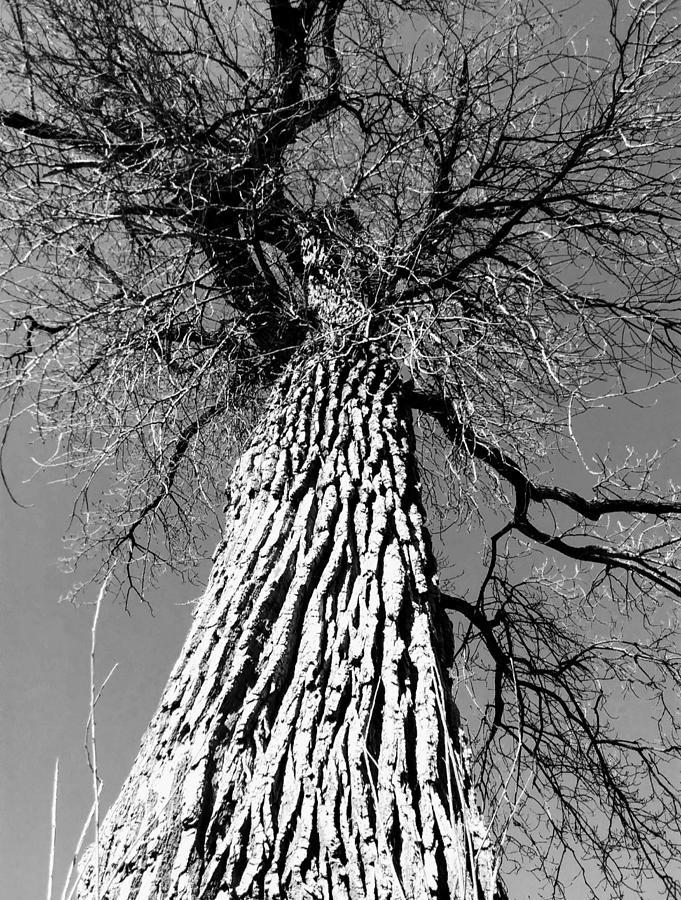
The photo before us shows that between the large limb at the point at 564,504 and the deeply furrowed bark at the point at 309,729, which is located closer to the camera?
the deeply furrowed bark at the point at 309,729

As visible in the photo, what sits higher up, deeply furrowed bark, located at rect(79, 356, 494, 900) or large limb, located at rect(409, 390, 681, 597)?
large limb, located at rect(409, 390, 681, 597)

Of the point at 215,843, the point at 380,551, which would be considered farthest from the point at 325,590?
the point at 215,843

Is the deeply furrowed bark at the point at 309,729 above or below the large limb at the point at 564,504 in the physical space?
below

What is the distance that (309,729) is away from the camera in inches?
58.9

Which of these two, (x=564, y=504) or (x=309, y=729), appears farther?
(x=564, y=504)

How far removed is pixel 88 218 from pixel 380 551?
2.02m

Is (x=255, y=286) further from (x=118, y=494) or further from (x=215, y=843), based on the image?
(x=215, y=843)

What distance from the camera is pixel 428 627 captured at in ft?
5.96

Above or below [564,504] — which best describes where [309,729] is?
below

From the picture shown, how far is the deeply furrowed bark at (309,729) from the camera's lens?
49.9 inches

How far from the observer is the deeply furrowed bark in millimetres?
1267

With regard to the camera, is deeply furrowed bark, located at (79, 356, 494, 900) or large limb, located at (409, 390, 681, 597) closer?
deeply furrowed bark, located at (79, 356, 494, 900)

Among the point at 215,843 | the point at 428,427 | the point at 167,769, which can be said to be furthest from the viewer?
the point at 428,427

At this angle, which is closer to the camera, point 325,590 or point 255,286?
point 325,590
